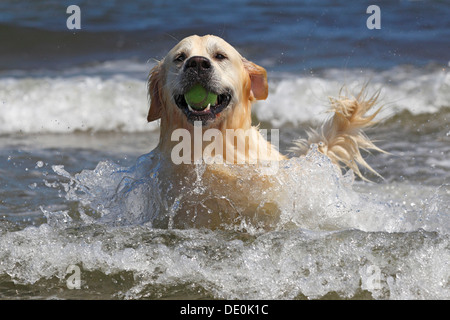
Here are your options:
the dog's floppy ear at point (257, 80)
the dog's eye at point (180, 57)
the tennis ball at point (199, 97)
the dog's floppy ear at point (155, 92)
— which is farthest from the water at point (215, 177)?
the dog's eye at point (180, 57)

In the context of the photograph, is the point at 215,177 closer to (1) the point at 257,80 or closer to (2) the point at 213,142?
(2) the point at 213,142

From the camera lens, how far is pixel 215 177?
4.56 metres

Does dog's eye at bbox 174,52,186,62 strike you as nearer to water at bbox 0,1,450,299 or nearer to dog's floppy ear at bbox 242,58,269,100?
dog's floppy ear at bbox 242,58,269,100

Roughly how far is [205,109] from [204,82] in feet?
0.63

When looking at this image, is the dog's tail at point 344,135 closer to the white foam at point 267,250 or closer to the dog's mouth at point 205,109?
the white foam at point 267,250

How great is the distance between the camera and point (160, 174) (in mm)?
4676

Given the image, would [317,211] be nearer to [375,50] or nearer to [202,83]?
[202,83]

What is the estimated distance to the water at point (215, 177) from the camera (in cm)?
380

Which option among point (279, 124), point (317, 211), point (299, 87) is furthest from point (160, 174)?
point (299, 87)

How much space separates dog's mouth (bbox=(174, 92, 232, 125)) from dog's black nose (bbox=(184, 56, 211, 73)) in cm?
24

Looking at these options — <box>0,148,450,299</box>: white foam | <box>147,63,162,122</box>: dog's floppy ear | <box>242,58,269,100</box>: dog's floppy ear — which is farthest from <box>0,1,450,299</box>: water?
<box>242,58,269,100</box>: dog's floppy ear

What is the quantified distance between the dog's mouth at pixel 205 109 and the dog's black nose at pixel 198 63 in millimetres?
237

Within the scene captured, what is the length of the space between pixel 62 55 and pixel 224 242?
7.74 metres

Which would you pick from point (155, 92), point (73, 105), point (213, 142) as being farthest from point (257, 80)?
point (73, 105)
